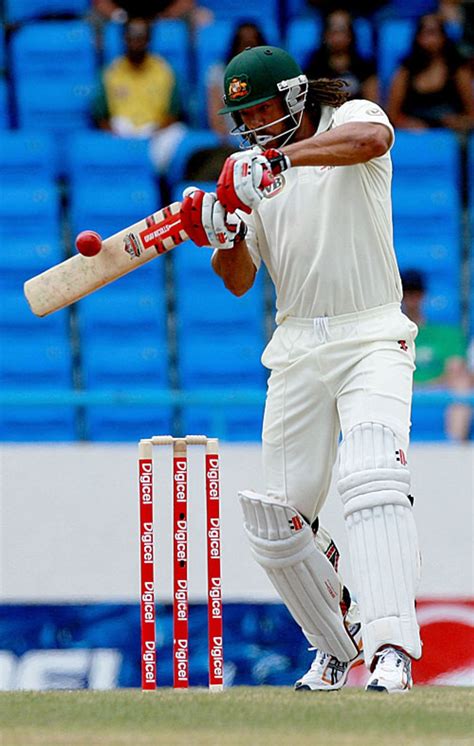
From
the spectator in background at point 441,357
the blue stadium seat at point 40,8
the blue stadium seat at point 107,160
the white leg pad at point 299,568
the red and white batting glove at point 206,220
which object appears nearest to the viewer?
the red and white batting glove at point 206,220

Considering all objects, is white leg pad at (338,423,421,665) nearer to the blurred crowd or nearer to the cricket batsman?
the cricket batsman

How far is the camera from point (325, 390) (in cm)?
375

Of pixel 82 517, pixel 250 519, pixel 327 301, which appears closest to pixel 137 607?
pixel 82 517

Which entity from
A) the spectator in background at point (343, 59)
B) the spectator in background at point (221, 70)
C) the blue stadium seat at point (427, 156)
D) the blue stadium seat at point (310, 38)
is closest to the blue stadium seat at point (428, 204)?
the blue stadium seat at point (427, 156)

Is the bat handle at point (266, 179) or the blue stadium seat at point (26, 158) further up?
the blue stadium seat at point (26, 158)

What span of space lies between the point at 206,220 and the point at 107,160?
412 cm

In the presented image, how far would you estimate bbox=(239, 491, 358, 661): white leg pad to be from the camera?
3814 mm

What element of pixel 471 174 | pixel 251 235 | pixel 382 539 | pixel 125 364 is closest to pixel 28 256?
pixel 125 364

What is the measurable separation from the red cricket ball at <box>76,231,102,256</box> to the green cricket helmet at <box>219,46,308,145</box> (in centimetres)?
43

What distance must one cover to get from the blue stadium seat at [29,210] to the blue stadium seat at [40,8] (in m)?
1.11

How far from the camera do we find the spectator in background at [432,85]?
299 inches

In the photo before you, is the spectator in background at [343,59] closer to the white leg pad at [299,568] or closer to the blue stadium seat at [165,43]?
the blue stadium seat at [165,43]

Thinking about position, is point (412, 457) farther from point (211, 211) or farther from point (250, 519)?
point (211, 211)

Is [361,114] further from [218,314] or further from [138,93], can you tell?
[138,93]
